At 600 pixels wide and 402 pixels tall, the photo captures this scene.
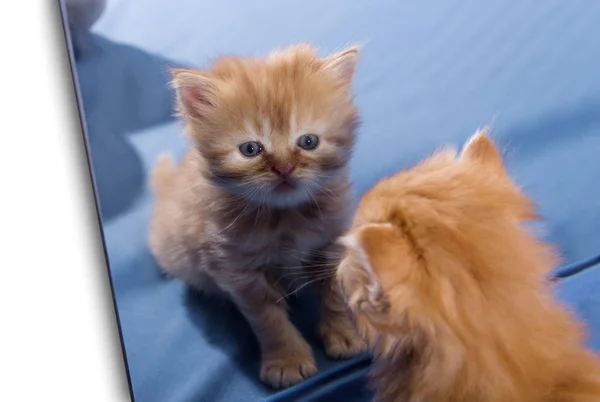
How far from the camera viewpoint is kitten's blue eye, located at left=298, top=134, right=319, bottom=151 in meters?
0.86

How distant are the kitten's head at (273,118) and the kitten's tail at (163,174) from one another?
22cm

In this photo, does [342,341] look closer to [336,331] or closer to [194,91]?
[336,331]

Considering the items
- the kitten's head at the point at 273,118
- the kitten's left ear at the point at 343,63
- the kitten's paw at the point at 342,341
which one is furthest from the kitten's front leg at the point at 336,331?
the kitten's left ear at the point at 343,63

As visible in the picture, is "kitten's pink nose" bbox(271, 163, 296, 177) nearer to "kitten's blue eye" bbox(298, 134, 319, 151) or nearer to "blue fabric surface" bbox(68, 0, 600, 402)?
"kitten's blue eye" bbox(298, 134, 319, 151)

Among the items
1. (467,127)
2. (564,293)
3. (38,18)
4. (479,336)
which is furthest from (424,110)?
(38,18)

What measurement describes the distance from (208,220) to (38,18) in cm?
57

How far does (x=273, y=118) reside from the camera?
0.86 metres

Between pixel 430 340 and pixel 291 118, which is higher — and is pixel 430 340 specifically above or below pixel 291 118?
below

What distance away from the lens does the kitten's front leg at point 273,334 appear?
3.45 feet

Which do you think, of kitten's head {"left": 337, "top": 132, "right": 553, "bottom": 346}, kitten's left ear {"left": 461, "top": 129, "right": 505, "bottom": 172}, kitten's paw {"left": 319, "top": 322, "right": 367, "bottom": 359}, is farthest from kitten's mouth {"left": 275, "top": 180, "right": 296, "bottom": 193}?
kitten's paw {"left": 319, "top": 322, "right": 367, "bottom": 359}

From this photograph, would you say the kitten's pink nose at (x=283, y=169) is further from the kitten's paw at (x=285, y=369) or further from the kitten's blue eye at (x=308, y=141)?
the kitten's paw at (x=285, y=369)

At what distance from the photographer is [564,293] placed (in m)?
1.24

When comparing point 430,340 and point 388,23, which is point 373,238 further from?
point 388,23

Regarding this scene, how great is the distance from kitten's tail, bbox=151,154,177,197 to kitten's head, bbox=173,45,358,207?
22 centimetres
